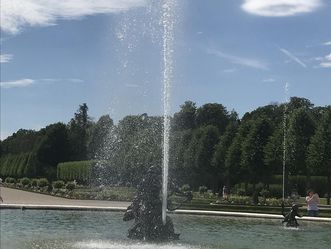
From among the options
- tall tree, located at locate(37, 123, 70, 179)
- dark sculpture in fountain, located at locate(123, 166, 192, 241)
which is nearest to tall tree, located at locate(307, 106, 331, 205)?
dark sculpture in fountain, located at locate(123, 166, 192, 241)

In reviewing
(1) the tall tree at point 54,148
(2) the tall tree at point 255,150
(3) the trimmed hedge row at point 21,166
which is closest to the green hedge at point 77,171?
(3) the trimmed hedge row at point 21,166

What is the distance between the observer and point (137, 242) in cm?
1465

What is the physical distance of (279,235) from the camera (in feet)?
56.9

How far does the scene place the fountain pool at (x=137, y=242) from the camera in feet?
46.4

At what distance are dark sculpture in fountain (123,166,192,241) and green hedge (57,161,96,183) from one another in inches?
1989

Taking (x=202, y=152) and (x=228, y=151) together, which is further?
(x=202, y=152)

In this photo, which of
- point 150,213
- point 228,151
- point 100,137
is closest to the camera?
point 150,213

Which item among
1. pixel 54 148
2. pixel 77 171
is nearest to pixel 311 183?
pixel 77 171

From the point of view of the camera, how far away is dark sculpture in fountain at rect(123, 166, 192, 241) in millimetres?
14844

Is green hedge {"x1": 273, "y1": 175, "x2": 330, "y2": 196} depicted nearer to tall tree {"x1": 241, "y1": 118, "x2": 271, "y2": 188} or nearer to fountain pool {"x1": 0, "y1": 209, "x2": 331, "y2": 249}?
tall tree {"x1": 241, "y1": 118, "x2": 271, "y2": 188}

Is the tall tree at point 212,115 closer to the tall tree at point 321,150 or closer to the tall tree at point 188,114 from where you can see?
the tall tree at point 188,114

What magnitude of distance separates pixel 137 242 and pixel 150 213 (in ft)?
2.57

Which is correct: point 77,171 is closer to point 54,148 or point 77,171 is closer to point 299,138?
point 54,148

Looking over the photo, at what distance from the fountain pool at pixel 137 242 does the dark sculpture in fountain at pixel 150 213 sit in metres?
0.36
